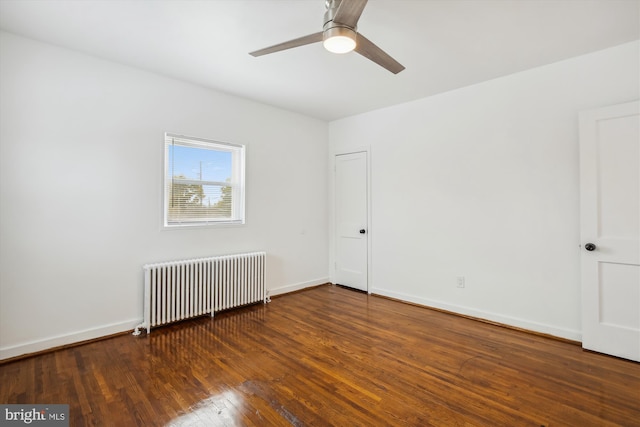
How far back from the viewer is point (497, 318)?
3.38 m

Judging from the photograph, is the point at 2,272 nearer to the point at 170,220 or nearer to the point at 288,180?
the point at 170,220

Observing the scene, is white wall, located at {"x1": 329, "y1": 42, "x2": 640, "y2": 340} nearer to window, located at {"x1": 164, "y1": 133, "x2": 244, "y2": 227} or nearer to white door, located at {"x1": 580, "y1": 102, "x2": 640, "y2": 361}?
white door, located at {"x1": 580, "y1": 102, "x2": 640, "y2": 361}

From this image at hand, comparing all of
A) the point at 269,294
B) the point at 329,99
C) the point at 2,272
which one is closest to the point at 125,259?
the point at 2,272

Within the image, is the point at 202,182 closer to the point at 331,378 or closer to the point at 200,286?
the point at 200,286

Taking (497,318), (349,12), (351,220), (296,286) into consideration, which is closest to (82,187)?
(349,12)

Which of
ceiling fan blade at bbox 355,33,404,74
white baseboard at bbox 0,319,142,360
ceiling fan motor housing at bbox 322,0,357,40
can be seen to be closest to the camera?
ceiling fan motor housing at bbox 322,0,357,40

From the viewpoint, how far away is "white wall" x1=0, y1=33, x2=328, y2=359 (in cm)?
256

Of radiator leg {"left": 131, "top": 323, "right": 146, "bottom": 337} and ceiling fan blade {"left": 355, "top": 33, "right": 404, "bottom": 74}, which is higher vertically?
ceiling fan blade {"left": 355, "top": 33, "right": 404, "bottom": 74}

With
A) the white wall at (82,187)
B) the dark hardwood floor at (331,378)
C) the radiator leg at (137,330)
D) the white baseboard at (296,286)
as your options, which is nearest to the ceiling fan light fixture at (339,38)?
the dark hardwood floor at (331,378)

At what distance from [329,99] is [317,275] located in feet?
9.18

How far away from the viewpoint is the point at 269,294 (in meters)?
4.34

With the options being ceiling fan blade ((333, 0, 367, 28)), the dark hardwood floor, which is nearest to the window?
the dark hardwood floor

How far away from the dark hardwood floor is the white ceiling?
109 inches

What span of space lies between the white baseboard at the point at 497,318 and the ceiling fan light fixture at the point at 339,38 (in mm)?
3248
